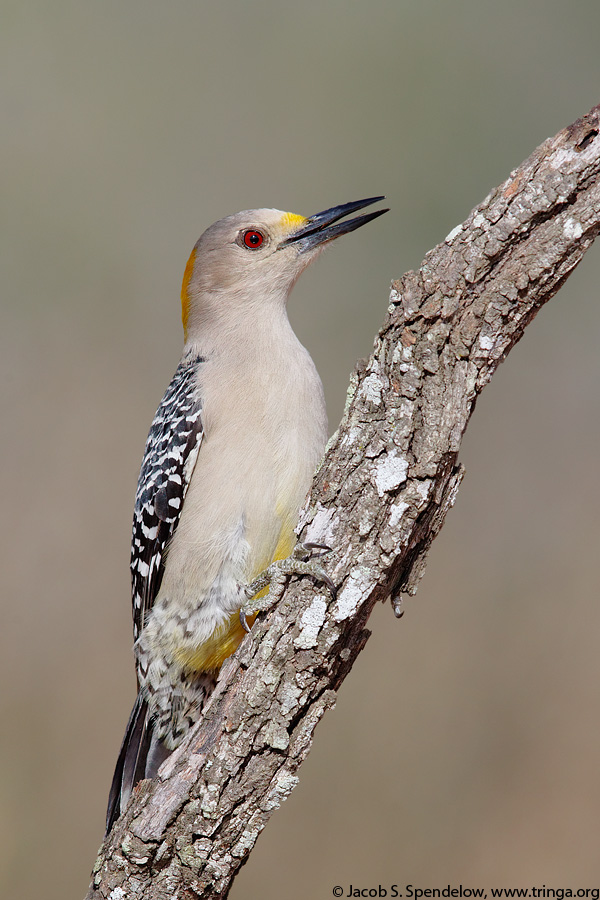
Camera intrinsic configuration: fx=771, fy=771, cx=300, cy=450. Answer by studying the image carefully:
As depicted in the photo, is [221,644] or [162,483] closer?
[221,644]

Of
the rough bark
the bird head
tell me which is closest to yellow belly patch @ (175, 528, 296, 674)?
the rough bark

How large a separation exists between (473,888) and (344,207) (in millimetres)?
4563

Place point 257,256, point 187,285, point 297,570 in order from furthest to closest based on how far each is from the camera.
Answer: point 187,285 < point 257,256 < point 297,570

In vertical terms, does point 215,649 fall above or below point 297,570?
above

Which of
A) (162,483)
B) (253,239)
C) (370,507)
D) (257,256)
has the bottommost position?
(370,507)

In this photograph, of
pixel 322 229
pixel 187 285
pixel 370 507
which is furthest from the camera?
pixel 187 285

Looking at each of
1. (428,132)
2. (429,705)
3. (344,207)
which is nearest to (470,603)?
(429,705)

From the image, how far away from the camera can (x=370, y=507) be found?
2877mm

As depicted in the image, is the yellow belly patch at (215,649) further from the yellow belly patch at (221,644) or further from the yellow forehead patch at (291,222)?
the yellow forehead patch at (291,222)

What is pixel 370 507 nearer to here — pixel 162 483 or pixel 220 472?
pixel 220 472

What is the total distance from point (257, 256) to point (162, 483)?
146 centimetres

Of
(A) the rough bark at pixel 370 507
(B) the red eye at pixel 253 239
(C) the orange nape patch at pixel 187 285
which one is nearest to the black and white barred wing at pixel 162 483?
(C) the orange nape patch at pixel 187 285

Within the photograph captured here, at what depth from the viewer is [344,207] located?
4.47m

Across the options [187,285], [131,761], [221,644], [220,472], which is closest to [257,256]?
[187,285]
